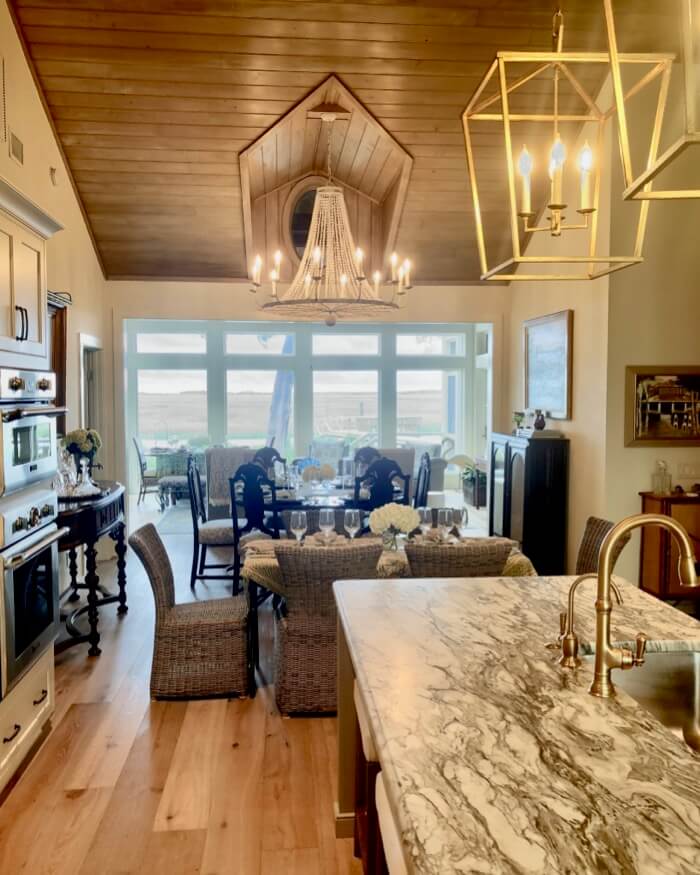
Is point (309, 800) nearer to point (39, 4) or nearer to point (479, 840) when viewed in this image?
point (479, 840)

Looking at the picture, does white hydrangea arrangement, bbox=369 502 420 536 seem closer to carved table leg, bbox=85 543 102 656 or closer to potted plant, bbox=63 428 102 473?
carved table leg, bbox=85 543 102 656

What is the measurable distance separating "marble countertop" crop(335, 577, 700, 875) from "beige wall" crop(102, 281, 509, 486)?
208 inches

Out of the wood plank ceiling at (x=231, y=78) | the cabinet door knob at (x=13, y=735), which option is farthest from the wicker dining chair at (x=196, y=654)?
the wood plank ceiling at (x=231, y=78)

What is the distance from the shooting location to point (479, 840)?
1.01 m

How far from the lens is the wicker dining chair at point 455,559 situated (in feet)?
9.82

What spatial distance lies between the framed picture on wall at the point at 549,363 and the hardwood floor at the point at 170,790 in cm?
336

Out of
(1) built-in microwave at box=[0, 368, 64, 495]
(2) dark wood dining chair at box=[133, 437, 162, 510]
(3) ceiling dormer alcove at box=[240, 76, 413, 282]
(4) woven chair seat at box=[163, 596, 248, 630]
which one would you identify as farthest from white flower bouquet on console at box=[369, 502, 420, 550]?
(2) dark wood dining chair at box=[133, 437, 162, 510]

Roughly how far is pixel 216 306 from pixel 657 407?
14.1ft

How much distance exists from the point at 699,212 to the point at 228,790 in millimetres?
4808

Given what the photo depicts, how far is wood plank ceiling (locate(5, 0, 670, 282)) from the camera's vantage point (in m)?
4.30

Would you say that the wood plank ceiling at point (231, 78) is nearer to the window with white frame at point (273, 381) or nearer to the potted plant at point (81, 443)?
the potted plant at point (81, 443)

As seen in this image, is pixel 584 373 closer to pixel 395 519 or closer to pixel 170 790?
pixel 395 519

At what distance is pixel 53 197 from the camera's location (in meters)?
5.08

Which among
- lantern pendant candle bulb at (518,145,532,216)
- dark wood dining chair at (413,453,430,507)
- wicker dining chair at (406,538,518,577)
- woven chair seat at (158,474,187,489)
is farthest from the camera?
woven chair seat at (158,474,187,489)
